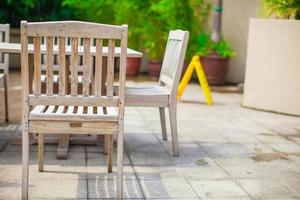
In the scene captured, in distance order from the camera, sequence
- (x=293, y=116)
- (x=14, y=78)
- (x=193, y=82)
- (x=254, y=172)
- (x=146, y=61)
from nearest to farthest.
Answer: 1. (x=254, y=172)
2. (x=293, y=116)
3. (x=14, y=78)
4. (x=193, y=82)
5. (x=146, y=61)

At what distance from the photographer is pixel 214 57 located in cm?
841

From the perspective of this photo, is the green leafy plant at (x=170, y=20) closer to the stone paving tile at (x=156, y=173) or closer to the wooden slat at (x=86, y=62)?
the stone paving tile at (x=156, y=173)

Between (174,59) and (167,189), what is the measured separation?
126 centimetres

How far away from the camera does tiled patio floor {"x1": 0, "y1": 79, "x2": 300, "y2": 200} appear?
3174 millimetres

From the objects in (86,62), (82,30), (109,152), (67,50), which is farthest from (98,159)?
(82,30)

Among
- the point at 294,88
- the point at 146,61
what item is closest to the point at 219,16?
the point at 146,61

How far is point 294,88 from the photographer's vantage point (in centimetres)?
612

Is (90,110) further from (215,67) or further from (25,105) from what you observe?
(215,67)

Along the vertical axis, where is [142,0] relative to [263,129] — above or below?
above

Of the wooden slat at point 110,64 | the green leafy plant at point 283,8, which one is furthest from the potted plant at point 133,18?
the wooden slat at point 110,64

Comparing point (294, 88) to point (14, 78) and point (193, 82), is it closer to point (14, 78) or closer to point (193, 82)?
point (193, 82)

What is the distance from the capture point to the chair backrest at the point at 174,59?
3938 millimetres

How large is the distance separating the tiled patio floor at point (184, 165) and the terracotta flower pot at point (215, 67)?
3.01 metres

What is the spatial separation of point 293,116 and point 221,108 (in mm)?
898
